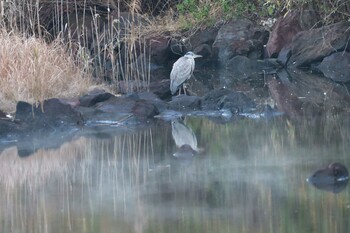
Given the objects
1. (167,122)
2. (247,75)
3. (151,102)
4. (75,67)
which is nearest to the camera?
(167,122)

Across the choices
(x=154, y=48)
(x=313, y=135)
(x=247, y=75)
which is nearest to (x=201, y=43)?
(x=154, y=48)

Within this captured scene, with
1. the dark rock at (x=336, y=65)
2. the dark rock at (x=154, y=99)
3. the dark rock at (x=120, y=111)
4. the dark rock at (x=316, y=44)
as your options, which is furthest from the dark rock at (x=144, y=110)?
the dark rock at (x=316, y=44)

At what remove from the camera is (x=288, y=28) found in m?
20.2

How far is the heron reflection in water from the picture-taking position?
9.91 metres

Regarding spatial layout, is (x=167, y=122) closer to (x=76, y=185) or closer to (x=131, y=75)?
(x=131, y=75)

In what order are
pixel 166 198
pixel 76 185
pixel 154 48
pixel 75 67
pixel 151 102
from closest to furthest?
pixel 166 198 < pixel 76 185 < pixel 151 102 < pixel 75 67 < pixel 154 48

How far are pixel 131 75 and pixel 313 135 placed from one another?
571 centimetres

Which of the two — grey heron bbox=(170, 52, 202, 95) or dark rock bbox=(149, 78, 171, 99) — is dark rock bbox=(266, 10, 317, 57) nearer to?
dark rock bbox=(149, 78, 171, 99)

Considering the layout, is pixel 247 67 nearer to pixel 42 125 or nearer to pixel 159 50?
pixel 159 50

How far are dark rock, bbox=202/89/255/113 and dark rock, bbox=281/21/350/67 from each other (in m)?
5.56

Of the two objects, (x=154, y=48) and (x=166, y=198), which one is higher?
(x=154, y=48)

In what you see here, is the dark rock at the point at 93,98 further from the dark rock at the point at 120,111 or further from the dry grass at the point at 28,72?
the dry grass at the point at 28,72

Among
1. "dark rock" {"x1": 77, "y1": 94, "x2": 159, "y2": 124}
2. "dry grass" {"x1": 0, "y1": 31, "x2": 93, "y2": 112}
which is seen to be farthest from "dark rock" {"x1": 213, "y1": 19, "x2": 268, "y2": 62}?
"dark rock" {"x1": 77, "y1": 94, "x2": 159, "y2": 124}

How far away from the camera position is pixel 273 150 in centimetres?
983
